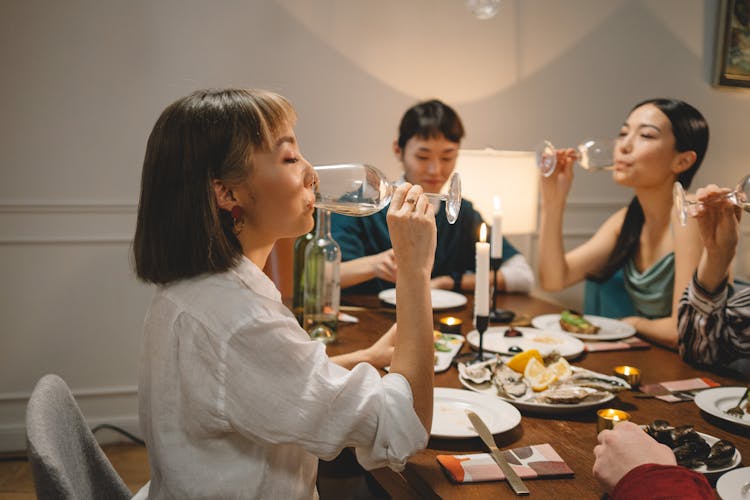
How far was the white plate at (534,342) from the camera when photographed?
5.54ft

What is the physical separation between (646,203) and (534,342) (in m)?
1.03

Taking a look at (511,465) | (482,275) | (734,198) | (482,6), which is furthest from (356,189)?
(482,6)

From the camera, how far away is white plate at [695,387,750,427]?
1235mm

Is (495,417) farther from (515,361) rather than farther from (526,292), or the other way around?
(526,292)

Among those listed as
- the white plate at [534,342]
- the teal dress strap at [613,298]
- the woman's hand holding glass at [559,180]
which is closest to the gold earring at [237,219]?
the white plate at [534,342]

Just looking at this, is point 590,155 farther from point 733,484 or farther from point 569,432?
point 733,484

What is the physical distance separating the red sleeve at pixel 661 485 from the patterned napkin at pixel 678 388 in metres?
0.51

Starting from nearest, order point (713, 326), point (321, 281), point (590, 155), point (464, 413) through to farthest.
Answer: point (464, 413) < point (713, 326) < point (321, 281) < point (590, 155)

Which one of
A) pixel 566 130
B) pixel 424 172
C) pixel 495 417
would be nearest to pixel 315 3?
pixel 424 172

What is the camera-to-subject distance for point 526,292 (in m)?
2.62

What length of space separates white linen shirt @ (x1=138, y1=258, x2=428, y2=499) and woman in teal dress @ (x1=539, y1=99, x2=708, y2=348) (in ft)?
4.98

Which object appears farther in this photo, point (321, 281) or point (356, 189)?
point (321, 281)

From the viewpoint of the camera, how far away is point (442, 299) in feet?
7.63

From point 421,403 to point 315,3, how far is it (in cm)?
259
